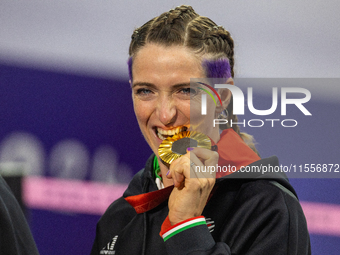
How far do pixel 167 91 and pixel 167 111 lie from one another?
72mm

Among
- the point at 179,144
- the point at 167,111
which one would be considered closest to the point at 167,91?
the point at 167,111

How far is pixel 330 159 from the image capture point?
157 centimetres

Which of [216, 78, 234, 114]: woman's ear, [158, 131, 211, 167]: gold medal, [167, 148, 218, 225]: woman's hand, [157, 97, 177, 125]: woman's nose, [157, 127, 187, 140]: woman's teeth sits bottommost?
[167, 148, 218, 225]: woman's hand

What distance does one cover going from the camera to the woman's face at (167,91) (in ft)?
4.38

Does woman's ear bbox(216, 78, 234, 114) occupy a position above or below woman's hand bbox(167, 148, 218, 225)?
above

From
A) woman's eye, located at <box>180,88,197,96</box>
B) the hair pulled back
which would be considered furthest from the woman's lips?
the hair pulled back

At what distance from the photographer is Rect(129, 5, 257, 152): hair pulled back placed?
137 centimetres

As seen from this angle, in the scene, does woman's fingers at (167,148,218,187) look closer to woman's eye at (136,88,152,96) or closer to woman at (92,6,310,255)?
woman at (92,6,310,255)

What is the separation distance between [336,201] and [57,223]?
2.16 m

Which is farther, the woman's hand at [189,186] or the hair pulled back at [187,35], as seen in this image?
the hair pulled back at [187,35]

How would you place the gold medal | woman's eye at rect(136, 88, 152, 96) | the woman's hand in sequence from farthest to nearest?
woman's eye at rect(136, 88, 152, 96) < the gold medal < the woman's hand

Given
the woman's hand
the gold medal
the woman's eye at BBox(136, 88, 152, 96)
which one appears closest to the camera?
the woman's hand

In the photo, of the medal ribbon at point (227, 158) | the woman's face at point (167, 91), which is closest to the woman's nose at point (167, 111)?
the woman's face at point (167, 91)

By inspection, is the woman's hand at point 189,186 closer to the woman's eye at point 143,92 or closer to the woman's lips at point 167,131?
the woman's lips at point 167,131
